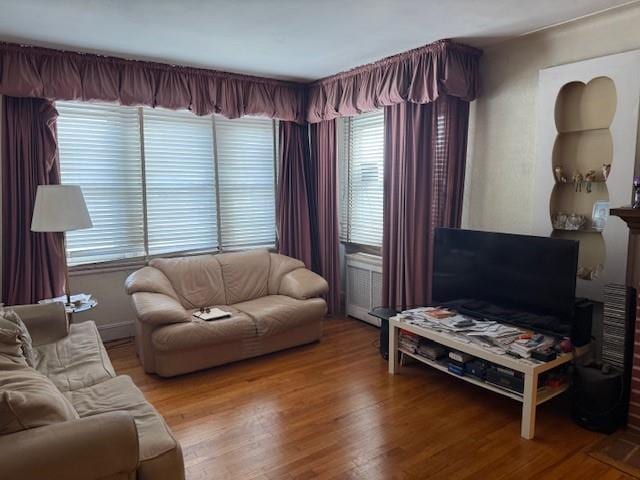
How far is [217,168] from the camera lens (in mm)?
4652

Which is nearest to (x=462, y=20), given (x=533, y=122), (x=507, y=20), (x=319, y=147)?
(x=507, y=20)

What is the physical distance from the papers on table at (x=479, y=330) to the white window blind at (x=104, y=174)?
8.61 ft

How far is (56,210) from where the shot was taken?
322 centimetres

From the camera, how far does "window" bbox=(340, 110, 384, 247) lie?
177 inches

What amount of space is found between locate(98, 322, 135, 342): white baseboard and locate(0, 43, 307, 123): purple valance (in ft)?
6.52

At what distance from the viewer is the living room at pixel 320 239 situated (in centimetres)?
244

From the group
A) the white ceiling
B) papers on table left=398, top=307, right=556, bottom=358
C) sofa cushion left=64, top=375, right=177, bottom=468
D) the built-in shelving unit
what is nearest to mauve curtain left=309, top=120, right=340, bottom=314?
the white ceiling

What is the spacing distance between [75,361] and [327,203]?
2.89m

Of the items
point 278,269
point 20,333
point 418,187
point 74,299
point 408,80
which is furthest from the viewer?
point 278,269

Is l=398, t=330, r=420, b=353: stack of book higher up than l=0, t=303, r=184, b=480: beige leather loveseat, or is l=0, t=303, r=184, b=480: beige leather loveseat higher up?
l=0, t=303, r=184, b=480: beige leather loveseat

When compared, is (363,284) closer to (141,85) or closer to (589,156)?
(589,156)

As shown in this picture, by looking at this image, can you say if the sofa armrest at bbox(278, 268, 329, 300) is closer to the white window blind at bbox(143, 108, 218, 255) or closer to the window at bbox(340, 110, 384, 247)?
the window at bbox(340, 110, 384, 247)

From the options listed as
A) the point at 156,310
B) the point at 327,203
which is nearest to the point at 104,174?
the point at 156,310

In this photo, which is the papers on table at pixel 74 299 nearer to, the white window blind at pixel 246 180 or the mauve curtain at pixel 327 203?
the white window blind at pixel 246 180
